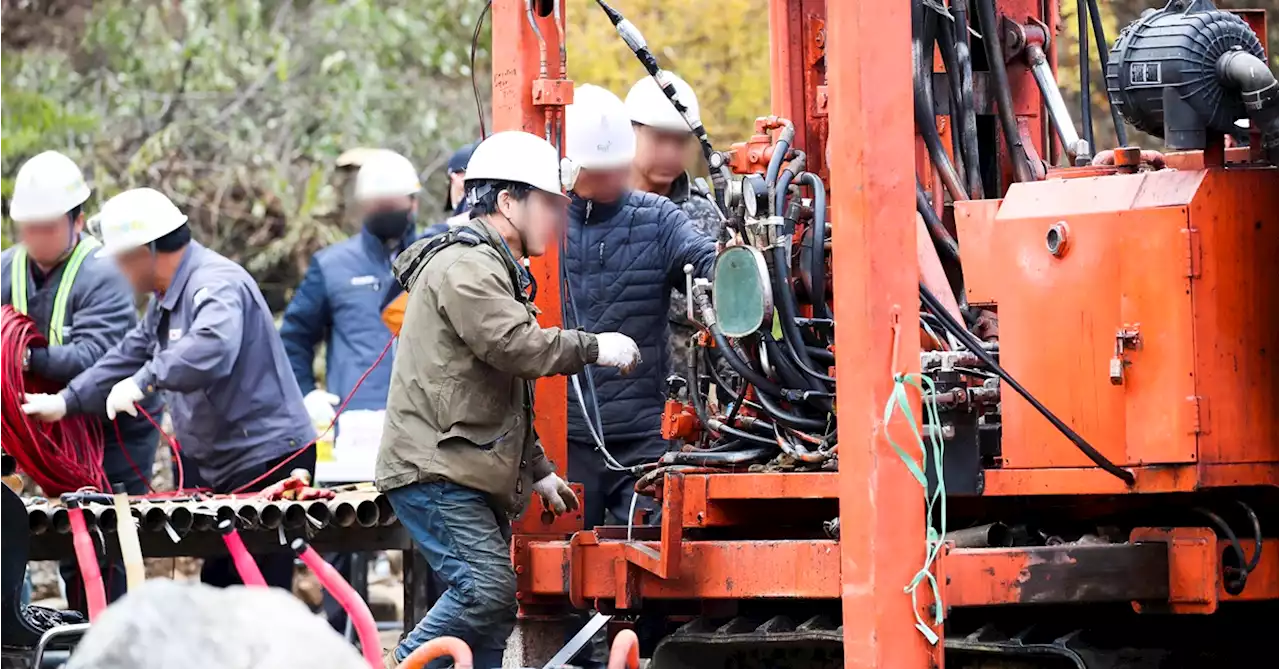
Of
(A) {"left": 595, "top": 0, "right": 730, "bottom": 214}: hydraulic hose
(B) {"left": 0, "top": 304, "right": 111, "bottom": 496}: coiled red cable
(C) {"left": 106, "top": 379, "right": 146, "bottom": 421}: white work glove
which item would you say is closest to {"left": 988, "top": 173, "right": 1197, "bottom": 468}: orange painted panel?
(A) {"left": 595, "top": 0, "right": 730, "bottom": 214}: hydraulic hose

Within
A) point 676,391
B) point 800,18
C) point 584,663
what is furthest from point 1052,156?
point 584,663

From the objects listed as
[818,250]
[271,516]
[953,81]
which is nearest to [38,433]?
[271,516]

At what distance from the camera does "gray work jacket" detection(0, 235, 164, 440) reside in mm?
9031

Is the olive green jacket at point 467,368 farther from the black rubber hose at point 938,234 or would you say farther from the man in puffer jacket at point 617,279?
the man in puffer jacket at point 617,279

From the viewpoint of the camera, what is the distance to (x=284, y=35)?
1645 cm

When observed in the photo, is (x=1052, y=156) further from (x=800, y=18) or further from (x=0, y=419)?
(x=0, y=419)

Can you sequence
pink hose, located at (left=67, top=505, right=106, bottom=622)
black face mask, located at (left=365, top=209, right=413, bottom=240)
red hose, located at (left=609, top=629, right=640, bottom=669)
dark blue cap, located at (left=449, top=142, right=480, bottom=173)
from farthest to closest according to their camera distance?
black face mask, located at (left=365, top=209, right=413, bottom=240) → dark blue cap, located at (left=449, top=142, right=480, bottom=173) → pink hose, located at (left=67, top=505, right=106, bottom=622) → red hose, located at (left=609, top=629, right=640, bottom=669)

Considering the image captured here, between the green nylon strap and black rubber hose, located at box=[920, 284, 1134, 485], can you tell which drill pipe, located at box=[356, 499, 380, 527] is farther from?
black rubber hose, located at box=[920, 284, 1134, 485]

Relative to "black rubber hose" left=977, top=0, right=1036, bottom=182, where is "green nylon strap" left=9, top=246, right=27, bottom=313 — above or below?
below

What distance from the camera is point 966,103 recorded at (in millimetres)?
6836

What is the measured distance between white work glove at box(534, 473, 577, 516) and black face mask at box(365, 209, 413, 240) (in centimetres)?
408

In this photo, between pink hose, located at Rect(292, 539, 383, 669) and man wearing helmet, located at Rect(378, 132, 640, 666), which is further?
man wearing helmet, located at Rect(378, 132, 640, 666)

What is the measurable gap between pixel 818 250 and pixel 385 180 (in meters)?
4.74

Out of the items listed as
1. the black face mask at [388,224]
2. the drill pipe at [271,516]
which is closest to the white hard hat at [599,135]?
the drill pipe at [271,516]
